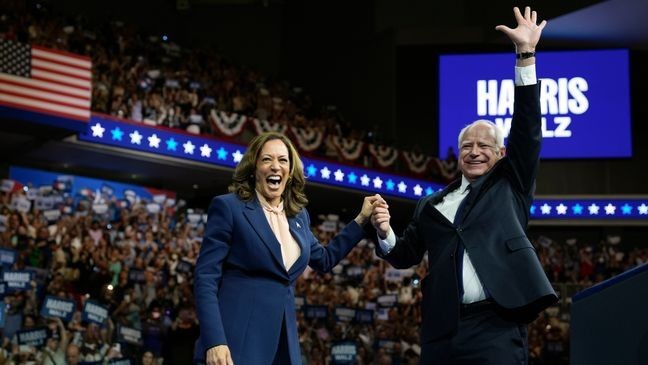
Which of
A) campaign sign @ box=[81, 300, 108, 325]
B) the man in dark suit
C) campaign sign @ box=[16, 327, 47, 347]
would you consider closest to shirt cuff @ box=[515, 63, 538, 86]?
the man in dark suit

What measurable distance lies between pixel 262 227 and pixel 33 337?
20.9 ft

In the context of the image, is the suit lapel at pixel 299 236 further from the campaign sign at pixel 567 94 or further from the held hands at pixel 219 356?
the campaign sign at pixel 567 94

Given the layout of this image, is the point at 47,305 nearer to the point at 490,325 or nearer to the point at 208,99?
the point at 490,325

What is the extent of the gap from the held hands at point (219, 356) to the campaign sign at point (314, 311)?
8.98m

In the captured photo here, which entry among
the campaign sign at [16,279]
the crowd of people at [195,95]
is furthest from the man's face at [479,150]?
the crowd of people at [195,95]

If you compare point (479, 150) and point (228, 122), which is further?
point (228, 122)

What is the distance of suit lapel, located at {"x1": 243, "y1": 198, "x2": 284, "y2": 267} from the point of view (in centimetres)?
329

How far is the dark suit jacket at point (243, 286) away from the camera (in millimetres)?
3158

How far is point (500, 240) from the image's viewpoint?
10.3 ft

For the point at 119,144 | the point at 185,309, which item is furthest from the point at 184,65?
the point at 185,309

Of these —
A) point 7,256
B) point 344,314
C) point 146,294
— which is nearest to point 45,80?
point 7,256

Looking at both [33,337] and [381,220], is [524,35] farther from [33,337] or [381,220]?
[33,337]

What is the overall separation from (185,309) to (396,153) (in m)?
11.4

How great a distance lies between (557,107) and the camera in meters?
19.5
